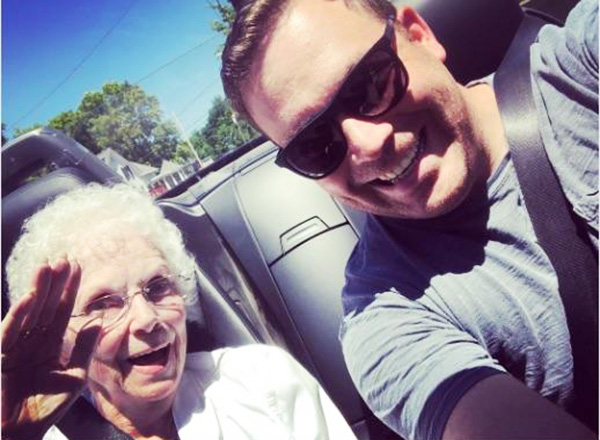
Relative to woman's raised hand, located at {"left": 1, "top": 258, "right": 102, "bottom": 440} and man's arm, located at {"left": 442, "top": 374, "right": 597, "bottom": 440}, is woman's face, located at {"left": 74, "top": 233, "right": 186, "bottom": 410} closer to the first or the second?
woman's raised hand, located at {"left": 1, "top": 258, "right": 102, "bottom": 440}

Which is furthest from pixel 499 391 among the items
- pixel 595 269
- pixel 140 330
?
pixel 140 330

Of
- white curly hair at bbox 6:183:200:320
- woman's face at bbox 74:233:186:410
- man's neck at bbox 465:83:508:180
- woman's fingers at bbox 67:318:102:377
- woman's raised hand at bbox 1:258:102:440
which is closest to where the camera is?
woman's raised hand at bbox 1:258:102:440

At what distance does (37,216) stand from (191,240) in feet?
1.98

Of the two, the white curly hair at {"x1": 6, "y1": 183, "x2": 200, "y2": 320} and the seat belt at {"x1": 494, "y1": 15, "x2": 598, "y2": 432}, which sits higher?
the white curly hair at {"x1": 6, "y1": 183, "x2": 200, "y2": 320}

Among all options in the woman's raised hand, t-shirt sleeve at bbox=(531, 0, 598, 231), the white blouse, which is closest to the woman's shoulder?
the white blouse

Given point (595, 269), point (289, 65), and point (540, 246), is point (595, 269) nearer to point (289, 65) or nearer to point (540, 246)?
point (540, 246)

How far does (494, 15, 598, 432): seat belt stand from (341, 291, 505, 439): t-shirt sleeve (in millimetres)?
200

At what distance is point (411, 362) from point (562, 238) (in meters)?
0.43

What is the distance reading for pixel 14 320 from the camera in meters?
0.94

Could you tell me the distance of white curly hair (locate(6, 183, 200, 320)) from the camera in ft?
5.12

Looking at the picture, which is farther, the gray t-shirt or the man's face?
the man's face

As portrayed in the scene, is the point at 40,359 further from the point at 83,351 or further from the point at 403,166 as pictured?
the point at 403,166

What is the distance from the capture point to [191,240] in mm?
2020

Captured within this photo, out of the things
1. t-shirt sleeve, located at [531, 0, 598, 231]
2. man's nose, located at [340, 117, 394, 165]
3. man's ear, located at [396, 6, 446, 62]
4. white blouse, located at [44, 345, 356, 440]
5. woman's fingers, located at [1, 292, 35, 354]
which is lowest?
white blouse, located at [44, 345, 356, 440]
